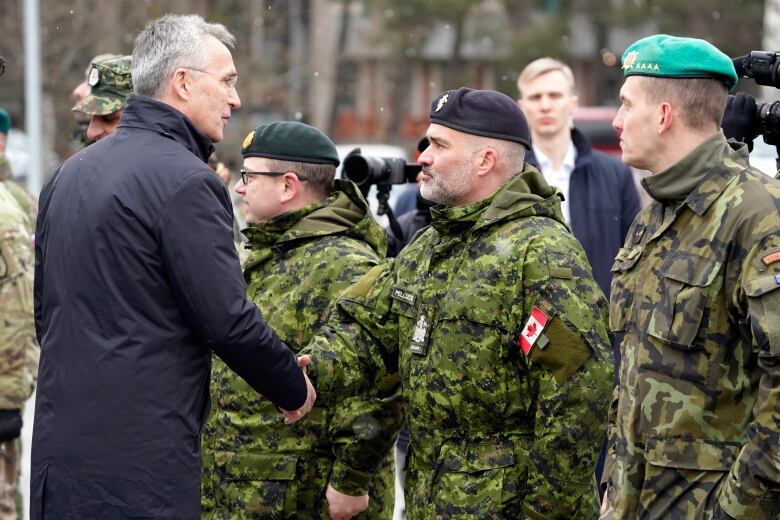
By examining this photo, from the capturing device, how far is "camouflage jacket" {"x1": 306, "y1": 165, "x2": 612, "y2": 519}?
3.66m

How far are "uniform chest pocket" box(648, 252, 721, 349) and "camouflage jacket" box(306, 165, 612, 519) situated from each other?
16.6 inches

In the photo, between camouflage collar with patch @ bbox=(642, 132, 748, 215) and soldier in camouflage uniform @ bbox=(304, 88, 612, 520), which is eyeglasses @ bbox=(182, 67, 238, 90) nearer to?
soldier in camouflage uniform @ bbox=(304, 88, 612, 520)

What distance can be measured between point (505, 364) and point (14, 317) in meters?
2.83

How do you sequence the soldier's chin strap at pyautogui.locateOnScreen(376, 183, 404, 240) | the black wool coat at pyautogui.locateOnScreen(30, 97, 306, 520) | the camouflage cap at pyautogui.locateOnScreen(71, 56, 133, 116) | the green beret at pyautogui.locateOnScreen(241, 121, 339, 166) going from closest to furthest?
the black wool coat at pyautogui.locateOnScreen(30, 97, 306, 520) → the green beret at pyautogui.locateOnScreen(241, 121, 339, 166) → the soldier's chin strap at pyautogui.locateOnScreen(376, 183, 404, 240) → the camouflage cap at pyautogui.locateOnScreen(71, 56, 133, 116)

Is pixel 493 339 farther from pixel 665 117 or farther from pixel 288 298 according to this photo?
pixel 288 298

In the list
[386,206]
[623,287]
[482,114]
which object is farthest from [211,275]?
[386,206]

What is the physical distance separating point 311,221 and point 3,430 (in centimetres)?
205

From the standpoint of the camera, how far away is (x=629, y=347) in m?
3.43

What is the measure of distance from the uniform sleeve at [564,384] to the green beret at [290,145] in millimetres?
1292

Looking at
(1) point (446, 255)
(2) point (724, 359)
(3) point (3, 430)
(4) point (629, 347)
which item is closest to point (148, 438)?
(1) point (446, 255)

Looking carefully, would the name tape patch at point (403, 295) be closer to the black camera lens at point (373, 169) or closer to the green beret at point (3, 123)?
the black camera lens at point (373, 169)

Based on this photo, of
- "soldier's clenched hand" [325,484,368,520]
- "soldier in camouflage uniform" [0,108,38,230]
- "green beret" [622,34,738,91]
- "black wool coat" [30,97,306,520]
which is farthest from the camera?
"soldier in camouflage uniform" [0,108,38,230]

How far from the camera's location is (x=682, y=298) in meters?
3.22

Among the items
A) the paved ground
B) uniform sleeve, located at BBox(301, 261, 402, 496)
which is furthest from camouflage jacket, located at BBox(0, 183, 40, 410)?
uniform sleeve, located at BBox(301, 261, 402, 496)
